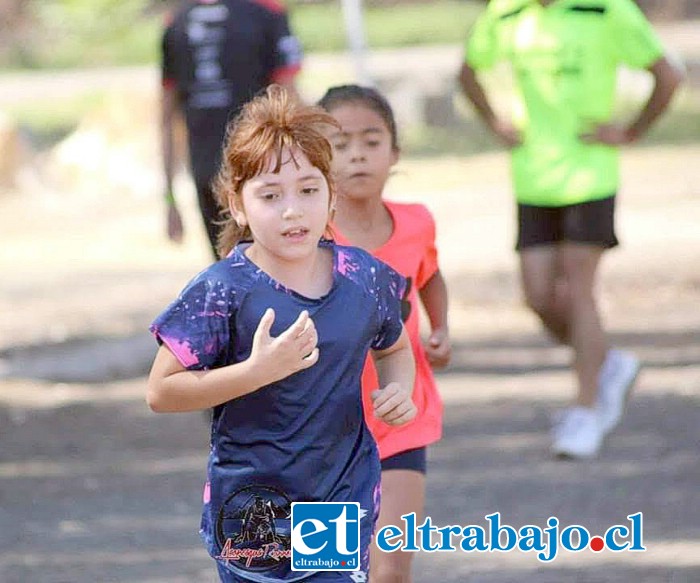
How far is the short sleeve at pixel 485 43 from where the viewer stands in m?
7.55

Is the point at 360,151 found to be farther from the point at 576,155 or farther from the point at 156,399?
the point at 576,155

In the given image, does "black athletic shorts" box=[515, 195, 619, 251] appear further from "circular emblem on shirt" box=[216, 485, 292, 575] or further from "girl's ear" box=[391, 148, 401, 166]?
"circular emblem on shirt" box=[216, 485, 292, 575]

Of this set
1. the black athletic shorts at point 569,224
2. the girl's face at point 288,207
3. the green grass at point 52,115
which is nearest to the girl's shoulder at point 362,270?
the girl's face at point 288,207

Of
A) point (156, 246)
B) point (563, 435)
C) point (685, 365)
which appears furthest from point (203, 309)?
point (156, 246)

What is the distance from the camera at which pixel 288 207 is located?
371cm

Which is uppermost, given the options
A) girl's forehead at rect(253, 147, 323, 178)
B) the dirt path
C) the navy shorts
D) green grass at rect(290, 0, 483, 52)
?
green grass at rect(290, 0, 483, 52)

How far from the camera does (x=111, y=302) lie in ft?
40.5

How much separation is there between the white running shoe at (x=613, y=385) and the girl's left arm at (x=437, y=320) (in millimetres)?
2649

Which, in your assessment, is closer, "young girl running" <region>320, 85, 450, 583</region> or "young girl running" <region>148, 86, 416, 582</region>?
"young girl running" <region>148, 86, 416, 582</region>

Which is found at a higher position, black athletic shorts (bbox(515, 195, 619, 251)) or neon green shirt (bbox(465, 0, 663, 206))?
neon green shirt (bbox(465, 0, 663, 206))

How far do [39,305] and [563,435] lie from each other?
5905mm

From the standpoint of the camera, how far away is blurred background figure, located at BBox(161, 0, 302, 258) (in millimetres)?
8125

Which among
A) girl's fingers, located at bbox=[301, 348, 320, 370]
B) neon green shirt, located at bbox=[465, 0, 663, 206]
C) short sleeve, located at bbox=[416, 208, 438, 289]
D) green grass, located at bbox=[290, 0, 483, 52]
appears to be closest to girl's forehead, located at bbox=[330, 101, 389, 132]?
short sleeve, located at bbox=[416, 208, 438, 289]

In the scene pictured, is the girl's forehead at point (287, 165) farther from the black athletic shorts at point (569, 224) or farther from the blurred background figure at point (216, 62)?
the blurred background figure at point (216, 62)
